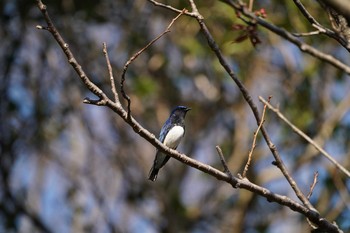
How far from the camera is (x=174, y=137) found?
18.0 feet

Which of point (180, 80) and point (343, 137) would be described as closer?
point (343, 137)

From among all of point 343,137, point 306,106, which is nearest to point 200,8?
point 306,106

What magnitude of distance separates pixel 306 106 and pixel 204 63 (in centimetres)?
173

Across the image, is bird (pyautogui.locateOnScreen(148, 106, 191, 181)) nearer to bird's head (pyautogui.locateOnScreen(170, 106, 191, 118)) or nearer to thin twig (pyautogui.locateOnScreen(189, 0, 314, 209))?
bird's head (pyautogui.locateOnScreen(170, 106, 191, 118))

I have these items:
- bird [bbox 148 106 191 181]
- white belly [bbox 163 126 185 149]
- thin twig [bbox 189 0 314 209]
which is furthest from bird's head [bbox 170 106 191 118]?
thin twig [bbox 189 0 314 209]

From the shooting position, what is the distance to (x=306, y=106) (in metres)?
8.39

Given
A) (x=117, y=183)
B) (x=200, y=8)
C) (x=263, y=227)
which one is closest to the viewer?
(x=200, y=8)

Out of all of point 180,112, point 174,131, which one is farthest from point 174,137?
point 180,112

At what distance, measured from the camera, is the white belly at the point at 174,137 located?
5418mm

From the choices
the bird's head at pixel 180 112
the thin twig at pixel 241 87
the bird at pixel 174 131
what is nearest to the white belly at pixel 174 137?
the bird at pixel 174 131

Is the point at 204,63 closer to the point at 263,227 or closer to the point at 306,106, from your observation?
the point at 306,106

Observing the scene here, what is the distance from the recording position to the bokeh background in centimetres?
805

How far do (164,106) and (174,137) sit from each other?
4069 millimetres

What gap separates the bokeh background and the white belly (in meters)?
1.91
